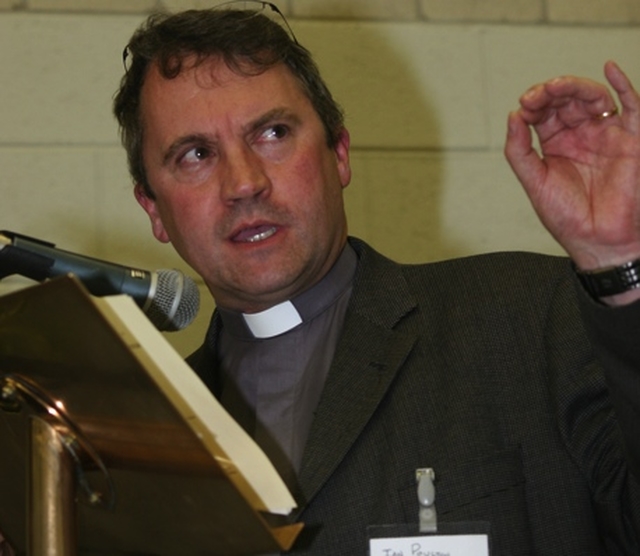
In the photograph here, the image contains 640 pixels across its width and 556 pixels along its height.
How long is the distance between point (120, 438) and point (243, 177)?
89 centimetres

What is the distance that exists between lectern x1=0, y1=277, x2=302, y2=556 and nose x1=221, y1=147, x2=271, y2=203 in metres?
0.79

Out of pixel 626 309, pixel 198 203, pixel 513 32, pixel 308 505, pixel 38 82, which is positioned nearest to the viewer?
pixel 626 309

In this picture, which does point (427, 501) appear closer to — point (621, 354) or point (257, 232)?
point (621, 354)

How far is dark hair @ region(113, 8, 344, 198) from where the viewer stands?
2.22m

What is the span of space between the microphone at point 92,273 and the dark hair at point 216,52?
0.81 metres

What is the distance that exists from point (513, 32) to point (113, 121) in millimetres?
1156

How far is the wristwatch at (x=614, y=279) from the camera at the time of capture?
1446 millimetres

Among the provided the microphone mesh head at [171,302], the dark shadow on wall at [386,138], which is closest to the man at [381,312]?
the microphone mesh head at [171,302]

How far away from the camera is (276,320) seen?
220 centimetres

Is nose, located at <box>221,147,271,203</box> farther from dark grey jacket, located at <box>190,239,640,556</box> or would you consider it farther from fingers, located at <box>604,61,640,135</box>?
fingers, located at <box>604,61,640,135</box>

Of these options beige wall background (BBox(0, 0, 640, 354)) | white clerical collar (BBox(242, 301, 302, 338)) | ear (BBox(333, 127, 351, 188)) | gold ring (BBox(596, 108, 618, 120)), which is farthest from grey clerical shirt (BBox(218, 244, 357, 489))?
beige wall background (BBox(0, 0, 640, 354))

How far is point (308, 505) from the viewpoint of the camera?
179 centimetres

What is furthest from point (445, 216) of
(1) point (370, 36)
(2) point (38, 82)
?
(2) point (38, 82)

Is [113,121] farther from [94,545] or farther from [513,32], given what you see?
[94,545]
